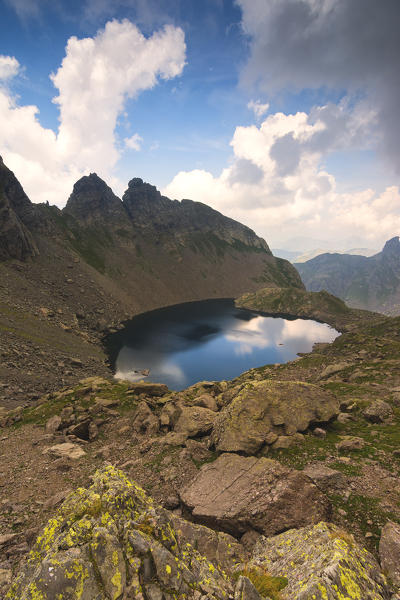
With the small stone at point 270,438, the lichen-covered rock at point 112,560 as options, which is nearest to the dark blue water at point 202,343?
the small stone at point 270,438

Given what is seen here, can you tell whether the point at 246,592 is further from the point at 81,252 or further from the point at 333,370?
the point at 81,252

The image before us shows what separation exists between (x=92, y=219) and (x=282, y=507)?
21079cm

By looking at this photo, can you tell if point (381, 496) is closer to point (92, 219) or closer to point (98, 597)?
point (98, 597)

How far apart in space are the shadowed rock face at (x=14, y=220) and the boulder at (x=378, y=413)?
117 metres

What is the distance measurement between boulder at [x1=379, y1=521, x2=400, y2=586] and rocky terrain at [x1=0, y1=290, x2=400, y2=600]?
0.04m

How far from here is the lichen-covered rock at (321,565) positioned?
6.26 m

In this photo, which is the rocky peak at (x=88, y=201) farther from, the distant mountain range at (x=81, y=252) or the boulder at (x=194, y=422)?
the boulder at (x=194, y=422)

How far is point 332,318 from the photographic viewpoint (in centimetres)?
15400

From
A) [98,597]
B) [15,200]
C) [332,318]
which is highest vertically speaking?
[15,200]

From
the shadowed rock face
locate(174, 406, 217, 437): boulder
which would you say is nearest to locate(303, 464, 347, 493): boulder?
locate(174, 406, 217, 437): boulder

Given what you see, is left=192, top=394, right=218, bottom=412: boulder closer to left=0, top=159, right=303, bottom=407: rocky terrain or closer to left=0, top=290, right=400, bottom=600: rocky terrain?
left=0, top=290, right=400, bottom=600: rocky terrain

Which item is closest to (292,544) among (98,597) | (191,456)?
(98,597)

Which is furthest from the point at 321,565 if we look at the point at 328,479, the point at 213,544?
the point at 328,479

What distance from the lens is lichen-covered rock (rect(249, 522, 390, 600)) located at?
6262mm
